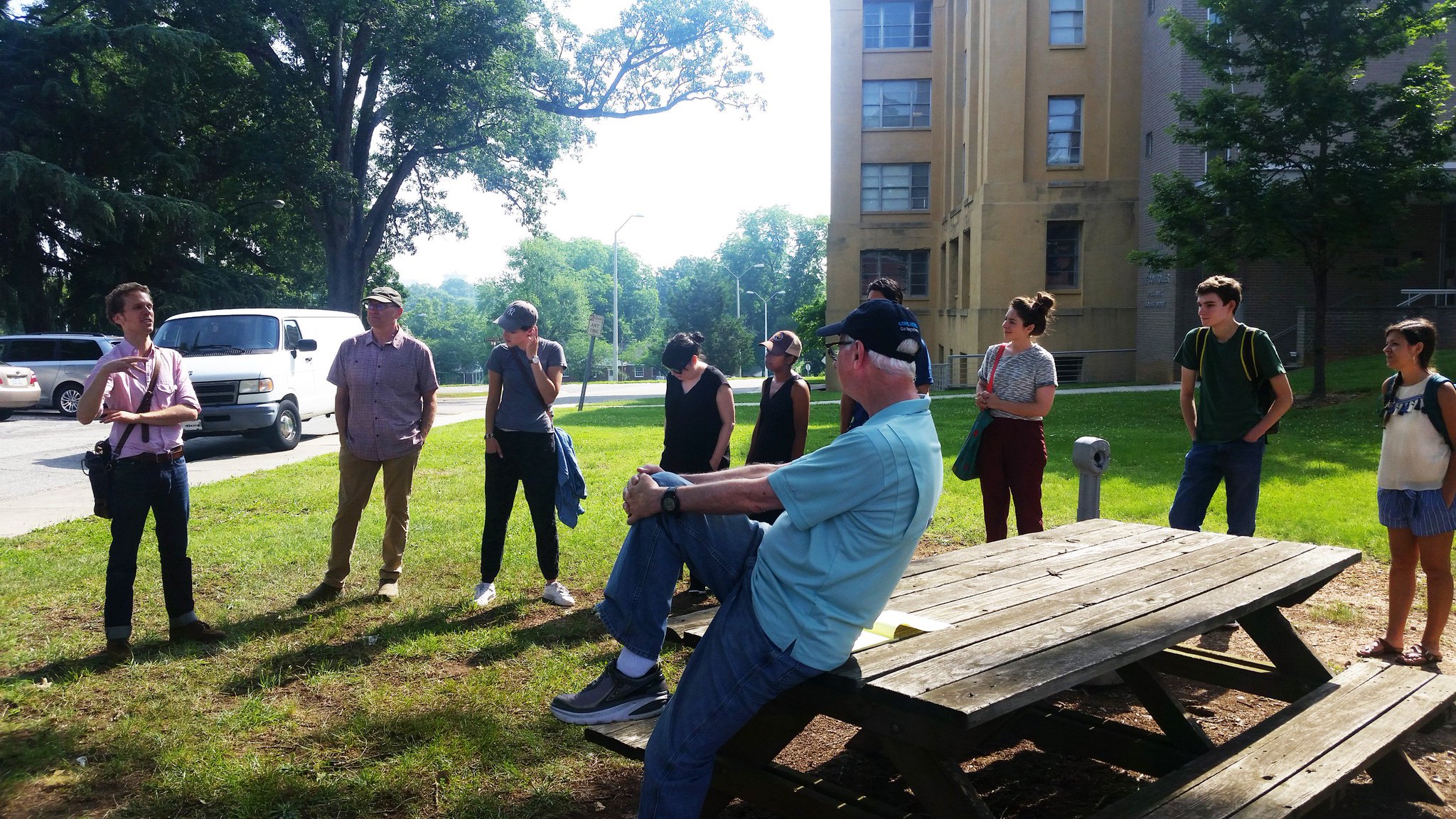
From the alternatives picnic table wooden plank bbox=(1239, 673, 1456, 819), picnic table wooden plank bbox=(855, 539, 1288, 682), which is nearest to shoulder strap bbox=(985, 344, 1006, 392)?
picnic table wooden plank bbox=(855, 539, 1288, 682)

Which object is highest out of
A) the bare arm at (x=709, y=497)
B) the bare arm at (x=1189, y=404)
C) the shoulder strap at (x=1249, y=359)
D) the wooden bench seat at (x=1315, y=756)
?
the shoulder strap at (x=1249, y=359)

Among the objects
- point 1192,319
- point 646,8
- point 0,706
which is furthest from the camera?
point 646,8

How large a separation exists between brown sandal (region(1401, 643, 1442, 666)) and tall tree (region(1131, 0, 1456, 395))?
14.5 m

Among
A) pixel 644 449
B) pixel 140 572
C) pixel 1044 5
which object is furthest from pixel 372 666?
pixel 1044 5

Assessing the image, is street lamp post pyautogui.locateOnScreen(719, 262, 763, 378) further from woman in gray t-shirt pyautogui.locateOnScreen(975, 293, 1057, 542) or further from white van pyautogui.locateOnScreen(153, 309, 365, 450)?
woman in gray t-shirt pyautogui.locateOnScreen(975, 293, 1057, 542)

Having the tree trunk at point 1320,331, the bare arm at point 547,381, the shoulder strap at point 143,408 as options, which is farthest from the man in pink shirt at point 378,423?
the tree trunk at point 1320,331

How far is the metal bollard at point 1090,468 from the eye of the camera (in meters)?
5.63

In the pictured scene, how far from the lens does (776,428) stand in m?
6.46

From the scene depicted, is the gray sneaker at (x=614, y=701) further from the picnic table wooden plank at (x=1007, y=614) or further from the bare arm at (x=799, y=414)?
the bare arm at (x=799, y=414)

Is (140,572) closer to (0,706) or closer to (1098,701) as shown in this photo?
(0,706)

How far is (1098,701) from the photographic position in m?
4.95

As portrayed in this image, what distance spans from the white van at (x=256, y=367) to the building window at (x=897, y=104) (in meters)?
25.8

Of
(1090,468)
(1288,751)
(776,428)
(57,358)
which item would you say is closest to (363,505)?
(776,428)

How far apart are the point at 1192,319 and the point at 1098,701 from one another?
25.2 m
